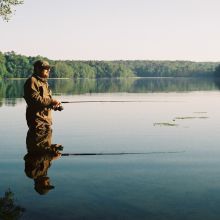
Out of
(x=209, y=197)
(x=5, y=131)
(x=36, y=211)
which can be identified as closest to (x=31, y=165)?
(x=36, y=211)

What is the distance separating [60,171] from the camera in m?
10.8

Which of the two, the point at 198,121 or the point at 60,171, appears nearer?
the point at 60,171

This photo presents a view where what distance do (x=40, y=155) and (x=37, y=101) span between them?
143 cm

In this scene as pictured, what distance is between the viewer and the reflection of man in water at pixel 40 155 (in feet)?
32.9

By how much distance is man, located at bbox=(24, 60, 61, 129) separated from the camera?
11.4 meters

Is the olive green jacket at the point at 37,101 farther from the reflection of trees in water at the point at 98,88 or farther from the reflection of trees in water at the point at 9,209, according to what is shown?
the reflection of trees in water at the point at 98,88

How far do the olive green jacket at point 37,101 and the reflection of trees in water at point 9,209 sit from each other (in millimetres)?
3524

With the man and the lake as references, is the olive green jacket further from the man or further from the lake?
the lake

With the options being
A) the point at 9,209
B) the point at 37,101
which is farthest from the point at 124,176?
the point at 9,209

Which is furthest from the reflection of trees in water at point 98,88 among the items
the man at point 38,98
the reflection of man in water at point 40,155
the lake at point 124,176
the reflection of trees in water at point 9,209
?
the reflection of trees in water at point 9,209

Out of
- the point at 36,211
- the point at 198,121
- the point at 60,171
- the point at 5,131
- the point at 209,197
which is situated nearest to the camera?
the point at 36,211

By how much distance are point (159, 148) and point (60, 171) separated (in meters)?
5.25

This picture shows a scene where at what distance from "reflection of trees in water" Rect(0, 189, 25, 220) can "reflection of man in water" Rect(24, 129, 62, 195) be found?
136 centimetres

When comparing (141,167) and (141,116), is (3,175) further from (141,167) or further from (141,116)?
(141,116)
